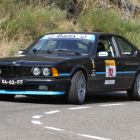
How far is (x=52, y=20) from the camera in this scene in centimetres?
2397

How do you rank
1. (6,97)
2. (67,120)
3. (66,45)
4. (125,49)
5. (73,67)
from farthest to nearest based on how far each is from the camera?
1. (125,49)
2. (66,45)
3. (6,97)
4. (73,67)
5. (67,120)

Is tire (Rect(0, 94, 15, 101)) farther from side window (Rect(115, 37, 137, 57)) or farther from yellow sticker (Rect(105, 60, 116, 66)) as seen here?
side window (Rect(115, 37, 137, 57))

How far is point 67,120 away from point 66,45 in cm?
326

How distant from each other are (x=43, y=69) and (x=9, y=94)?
1139mm

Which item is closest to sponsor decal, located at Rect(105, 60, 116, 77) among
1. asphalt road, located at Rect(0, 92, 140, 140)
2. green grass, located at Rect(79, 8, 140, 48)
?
asphalt road, located at Rect(0, 92, 140, 140)

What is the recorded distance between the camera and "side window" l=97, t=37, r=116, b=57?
1097 centimetres

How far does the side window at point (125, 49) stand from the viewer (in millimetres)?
11562

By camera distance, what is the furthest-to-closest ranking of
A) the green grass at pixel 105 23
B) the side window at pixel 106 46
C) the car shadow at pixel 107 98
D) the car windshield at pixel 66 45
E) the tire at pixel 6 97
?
the green grass at pixel 105 23
the car shadow at pixel 107 98
the side window at pixel 106 46
the car windshield at pixel 66 45
the tire at pixel 6 97

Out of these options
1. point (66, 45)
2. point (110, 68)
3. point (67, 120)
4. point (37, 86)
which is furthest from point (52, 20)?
point (67, 120)

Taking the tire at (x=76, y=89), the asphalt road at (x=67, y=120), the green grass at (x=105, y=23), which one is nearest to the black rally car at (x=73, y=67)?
the tire at (x=76, y=89)

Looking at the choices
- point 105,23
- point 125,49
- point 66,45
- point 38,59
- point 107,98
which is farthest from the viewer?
point 105,23

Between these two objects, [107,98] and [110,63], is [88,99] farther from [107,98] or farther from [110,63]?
[110,63]

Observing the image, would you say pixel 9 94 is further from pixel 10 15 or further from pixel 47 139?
pixel 10 15

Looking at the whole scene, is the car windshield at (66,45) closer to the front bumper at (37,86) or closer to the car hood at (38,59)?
the car hood at (38,59)
